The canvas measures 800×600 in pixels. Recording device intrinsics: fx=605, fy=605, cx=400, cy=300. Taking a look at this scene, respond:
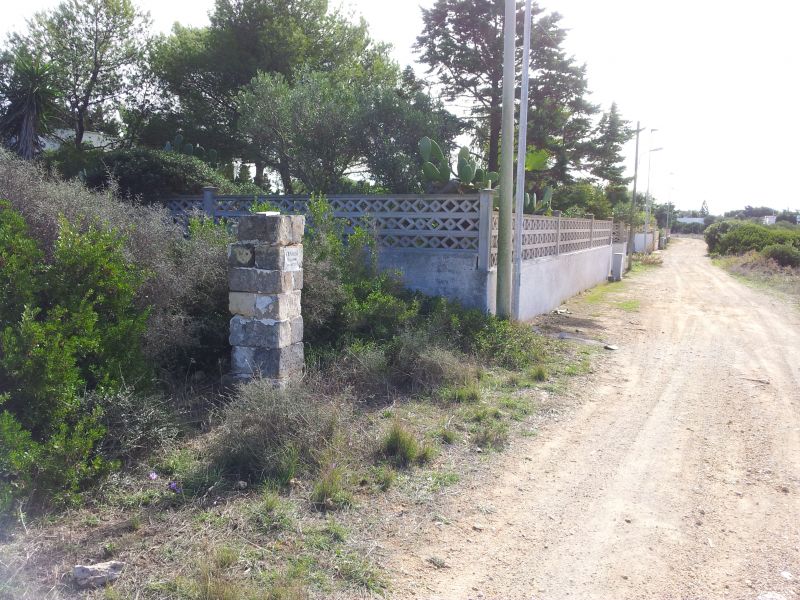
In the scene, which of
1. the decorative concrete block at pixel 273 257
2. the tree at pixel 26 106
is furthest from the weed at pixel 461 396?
the tree at pixel 26 106

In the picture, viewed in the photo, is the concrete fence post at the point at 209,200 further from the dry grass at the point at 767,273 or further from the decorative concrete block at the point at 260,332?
the dry grass at the point at 767,273

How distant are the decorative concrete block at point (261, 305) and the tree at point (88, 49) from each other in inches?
665

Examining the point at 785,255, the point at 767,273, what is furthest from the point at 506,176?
the point at 785,255

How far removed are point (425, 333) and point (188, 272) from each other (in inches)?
113

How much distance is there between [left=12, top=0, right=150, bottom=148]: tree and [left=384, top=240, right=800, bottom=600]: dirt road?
63.1ft

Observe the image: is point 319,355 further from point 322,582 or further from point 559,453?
point 322,582

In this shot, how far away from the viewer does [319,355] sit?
22.4 ft

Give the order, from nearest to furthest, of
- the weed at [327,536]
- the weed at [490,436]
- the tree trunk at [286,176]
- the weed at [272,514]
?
the weed at [327,536] < the weed at [272,514] < the weed at [490,436] < the tree trunk at [286,176]

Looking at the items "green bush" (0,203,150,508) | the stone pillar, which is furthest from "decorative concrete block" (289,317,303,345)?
"green bush" (0,203,150,508)

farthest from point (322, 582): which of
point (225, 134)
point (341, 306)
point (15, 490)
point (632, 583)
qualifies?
point (225, 134)

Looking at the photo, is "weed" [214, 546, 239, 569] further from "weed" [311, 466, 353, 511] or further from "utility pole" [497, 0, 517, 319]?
"utility pole" [497, 0, 517, 319]

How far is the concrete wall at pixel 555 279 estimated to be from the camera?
38.0ft

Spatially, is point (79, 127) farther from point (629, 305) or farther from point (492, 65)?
point (629, 305)

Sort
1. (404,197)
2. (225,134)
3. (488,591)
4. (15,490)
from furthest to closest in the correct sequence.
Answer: (225,134) < (404,197) < (15,490) < (488,591)
